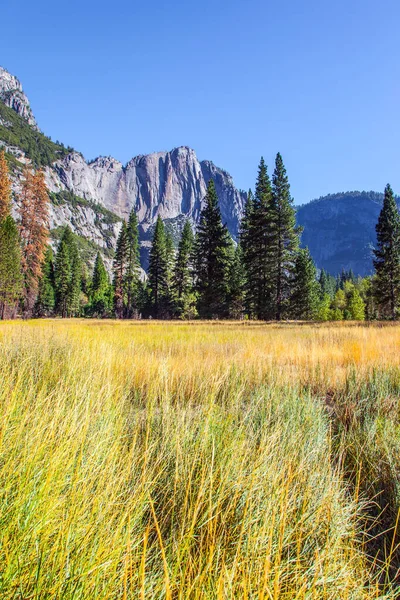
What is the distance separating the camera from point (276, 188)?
26.6 metres

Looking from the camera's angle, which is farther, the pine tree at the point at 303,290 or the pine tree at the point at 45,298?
the pine tree at the point at 45,298

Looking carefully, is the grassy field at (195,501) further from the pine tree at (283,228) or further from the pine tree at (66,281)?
the pine tree at (66,281)

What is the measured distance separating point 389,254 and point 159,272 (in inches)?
1193

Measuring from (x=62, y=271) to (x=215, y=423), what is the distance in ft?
203

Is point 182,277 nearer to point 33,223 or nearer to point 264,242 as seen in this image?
point 264,242

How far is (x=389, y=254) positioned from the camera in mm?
32281

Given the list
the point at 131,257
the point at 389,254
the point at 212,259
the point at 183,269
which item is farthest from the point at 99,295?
the point at 389,254

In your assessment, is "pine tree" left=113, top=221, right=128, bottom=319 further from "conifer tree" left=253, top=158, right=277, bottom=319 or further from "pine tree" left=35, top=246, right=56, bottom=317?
"conifer tree" left=253, top=158, right=277, bottom=319

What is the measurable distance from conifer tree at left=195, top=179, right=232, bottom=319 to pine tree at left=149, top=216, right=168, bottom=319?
15.9m

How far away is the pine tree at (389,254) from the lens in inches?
1262

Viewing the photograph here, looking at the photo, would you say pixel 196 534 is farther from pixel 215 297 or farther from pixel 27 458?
pixel 215 297

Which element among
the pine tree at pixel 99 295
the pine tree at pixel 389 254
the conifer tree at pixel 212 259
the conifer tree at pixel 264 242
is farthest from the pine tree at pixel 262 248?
the pine tree at pixel 99 295

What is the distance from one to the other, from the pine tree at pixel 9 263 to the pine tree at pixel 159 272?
18.3m

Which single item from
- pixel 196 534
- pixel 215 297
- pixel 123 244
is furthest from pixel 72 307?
pixel 196 534
